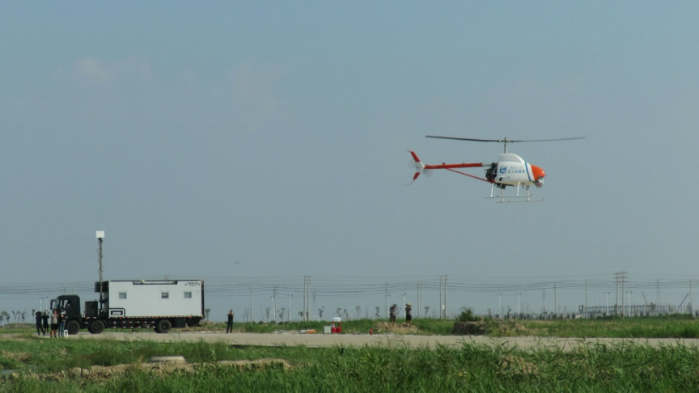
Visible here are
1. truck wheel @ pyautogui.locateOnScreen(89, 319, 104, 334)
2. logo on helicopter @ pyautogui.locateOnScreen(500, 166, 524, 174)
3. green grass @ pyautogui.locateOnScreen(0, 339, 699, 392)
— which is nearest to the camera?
green grass @ pyautogui.locateOnScreen(0, 339, 699, 392)

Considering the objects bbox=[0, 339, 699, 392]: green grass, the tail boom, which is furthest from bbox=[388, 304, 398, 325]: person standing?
bbox=[0, 339, 699, 392]: green grass

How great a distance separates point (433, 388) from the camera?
1281 centimetres

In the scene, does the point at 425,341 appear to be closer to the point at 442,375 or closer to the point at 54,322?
the point at 442,375

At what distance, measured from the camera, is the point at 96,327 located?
45.7 meters

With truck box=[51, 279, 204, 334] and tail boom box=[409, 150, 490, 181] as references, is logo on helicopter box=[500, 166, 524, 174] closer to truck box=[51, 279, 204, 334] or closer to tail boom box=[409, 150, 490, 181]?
tail boom box=[409, 150, 490, 181]

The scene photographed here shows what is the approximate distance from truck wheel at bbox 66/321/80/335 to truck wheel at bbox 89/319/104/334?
2.44ft

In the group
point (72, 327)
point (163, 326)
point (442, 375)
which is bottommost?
point (163, 326)

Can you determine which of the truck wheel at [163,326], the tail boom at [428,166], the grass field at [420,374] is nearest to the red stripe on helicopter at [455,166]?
the tail boom at [428,166]

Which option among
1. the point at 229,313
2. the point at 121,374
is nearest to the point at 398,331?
the point at 229,313

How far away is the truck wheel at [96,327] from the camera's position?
45.6 meters

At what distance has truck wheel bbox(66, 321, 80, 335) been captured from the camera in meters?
45.0

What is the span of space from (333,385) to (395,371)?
45.6 inches

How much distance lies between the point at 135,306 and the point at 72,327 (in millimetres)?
3487

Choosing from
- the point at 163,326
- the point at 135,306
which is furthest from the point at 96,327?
the point at 163,326
